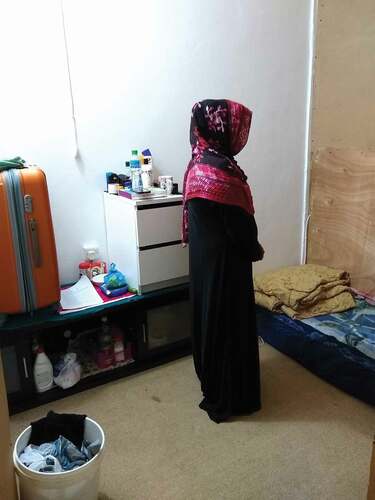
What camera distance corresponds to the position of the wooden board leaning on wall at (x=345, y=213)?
2654 mm

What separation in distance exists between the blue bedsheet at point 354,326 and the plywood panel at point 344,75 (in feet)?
3.41

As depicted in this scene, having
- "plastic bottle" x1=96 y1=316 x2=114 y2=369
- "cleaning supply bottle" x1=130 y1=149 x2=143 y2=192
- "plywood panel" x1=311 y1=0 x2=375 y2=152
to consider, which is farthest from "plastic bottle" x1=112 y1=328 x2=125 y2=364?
"plywood panel" x1=311 y1=0 x2=375 y2=152

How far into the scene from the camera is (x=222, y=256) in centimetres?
176

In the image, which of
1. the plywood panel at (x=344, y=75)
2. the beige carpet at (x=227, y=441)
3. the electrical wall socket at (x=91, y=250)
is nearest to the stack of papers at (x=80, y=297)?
the electrical wall socket at (x=91, y=250)

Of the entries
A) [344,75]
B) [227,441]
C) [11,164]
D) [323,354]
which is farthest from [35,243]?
[344,75]

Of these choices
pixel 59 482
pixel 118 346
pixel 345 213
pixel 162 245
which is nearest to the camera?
pixel 59 482

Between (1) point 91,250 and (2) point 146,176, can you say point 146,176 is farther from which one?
(1) point 91,250

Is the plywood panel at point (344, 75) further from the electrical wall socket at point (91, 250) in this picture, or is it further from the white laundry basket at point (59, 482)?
the white laundry basket at point (59, 482)

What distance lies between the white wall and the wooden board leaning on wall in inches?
13.6

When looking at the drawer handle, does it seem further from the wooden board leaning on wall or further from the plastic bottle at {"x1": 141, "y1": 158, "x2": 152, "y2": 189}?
the wooden board leaning on wall

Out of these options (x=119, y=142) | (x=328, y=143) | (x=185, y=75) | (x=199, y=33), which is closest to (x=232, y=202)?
(x=119, y=142)

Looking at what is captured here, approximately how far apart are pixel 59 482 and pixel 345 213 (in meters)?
2.34

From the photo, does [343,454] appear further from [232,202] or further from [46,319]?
[46,319]

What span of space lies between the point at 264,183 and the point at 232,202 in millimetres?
1270
